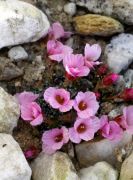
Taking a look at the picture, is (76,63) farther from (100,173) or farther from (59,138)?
(100,173)

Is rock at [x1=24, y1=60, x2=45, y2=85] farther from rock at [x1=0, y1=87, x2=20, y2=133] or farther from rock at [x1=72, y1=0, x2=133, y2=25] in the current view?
rock at [x1=72, y1=0, x2=133, y2=25]

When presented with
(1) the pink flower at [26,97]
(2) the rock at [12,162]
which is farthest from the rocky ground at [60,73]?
(1) the pink flower at [26,97]

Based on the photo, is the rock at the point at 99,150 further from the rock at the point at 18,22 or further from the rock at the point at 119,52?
the rock at the point at 18,22

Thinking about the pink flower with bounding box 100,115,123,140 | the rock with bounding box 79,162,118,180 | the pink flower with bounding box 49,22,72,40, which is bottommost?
the rock with bounding box 79,162,118,180

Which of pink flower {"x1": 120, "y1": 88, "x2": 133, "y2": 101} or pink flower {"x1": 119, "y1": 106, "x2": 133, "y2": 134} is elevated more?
pink flower {"x1": 120, "y1": 88, "x2": 133, "y2": 101}

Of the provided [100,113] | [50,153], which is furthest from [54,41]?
[50,153]

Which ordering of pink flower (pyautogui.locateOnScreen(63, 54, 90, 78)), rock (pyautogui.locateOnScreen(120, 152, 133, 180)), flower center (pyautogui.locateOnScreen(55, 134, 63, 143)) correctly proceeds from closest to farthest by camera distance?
rock (pyautogui.locateOnScreen(120, 152, 133, 180)) → flower center (pyautogui.locateOnScreen(55, 134, 63, 143)) → pink flower (pyautogui.locateOnScreen(63, 54, 90, 78))

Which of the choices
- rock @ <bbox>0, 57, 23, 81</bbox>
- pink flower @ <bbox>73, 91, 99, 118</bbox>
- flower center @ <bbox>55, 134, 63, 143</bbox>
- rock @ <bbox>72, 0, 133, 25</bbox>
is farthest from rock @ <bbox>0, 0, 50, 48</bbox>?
flower center @ <bbox>55, 134, 63, 143</bbox>

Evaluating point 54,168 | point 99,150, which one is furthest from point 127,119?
point 54,168

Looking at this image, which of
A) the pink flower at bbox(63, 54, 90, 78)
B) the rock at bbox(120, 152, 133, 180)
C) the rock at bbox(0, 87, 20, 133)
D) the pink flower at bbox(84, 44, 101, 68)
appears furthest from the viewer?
the pink flower at bbox(84, 44, 101, 68)
